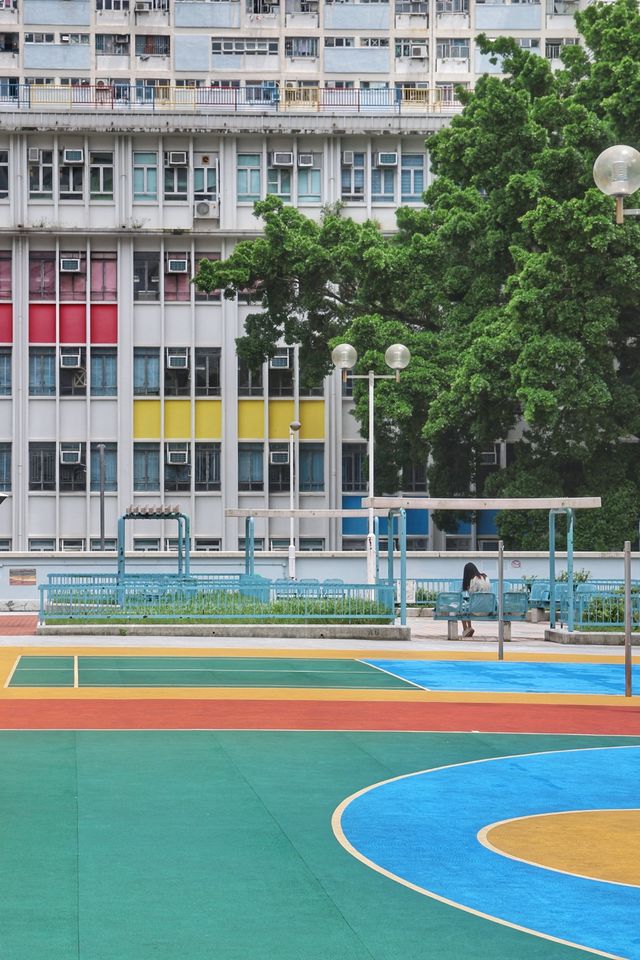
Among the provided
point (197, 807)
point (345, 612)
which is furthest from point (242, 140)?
point (197, 807)

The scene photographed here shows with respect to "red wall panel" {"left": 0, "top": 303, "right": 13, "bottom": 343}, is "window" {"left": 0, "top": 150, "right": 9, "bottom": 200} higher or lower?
higher

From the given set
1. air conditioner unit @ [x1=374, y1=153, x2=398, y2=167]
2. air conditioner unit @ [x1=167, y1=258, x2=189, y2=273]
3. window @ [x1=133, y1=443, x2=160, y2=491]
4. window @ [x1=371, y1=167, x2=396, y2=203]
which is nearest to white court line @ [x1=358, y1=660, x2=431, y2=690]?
window @ [x1=133, y1=443, x2=160, y2=491]

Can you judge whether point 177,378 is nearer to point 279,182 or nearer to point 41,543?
Result: point 41,543

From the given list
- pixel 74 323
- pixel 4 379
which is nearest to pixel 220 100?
pixel 74 323

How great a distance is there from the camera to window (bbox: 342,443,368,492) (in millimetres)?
61531

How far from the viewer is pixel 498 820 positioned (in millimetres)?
12180

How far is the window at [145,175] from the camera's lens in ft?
200

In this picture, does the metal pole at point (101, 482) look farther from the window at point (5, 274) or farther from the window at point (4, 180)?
the window at point (4, 180)

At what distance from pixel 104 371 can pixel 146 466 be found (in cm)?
416

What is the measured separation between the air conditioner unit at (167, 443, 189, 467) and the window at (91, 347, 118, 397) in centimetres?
321

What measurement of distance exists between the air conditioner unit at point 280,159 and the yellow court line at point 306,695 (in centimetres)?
4192

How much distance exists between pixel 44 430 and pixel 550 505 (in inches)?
1336

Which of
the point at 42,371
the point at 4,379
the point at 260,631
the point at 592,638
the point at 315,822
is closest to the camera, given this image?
the point at 315,822

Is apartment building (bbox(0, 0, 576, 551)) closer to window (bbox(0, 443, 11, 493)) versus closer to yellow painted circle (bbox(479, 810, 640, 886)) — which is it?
window (bbox(0, 443, 11, 493))
